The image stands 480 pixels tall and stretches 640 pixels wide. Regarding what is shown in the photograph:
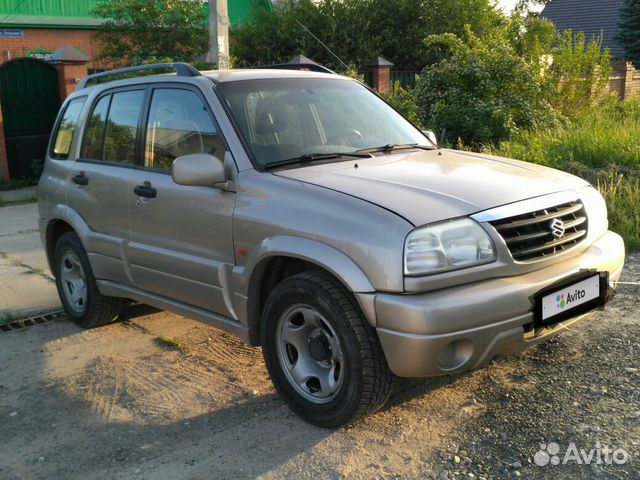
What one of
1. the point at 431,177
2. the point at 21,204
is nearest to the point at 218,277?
the point at 431,177

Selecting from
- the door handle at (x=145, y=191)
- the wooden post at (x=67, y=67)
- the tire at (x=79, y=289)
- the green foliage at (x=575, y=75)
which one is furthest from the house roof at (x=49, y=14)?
the door handle at (x=145, y=191)

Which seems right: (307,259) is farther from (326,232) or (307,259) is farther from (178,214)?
(178,214)

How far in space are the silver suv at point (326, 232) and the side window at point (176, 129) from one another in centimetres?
1

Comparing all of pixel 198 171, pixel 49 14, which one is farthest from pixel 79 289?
pixel 49 14

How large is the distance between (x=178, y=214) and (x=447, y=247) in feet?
5.73

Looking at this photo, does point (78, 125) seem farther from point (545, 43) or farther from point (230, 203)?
point (545, 43)

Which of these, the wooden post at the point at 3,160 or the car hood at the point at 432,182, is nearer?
the car hood at the point at 432,182

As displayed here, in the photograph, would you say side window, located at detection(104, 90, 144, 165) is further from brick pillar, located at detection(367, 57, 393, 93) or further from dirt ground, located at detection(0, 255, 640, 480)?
brick pillar, located at detection(367, 57, 393, 93)

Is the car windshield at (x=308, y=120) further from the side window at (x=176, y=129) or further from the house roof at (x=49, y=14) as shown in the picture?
the house roof at (x=49, y=14)

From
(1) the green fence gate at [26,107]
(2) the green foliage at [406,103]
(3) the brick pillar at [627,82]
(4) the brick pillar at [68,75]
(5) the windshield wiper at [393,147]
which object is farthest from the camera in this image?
(3) the brick pillar at [627,82]

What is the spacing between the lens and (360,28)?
66.7ft

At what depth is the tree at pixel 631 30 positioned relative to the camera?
29734 millimetres

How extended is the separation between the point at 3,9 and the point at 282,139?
2039 centimetres

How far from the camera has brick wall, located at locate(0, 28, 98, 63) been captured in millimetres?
21203
